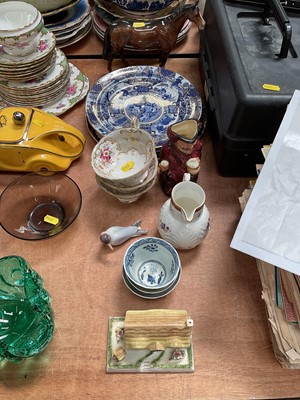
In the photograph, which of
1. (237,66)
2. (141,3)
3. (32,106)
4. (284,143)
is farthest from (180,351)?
(141,3)

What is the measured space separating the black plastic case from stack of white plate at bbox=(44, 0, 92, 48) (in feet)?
1.23

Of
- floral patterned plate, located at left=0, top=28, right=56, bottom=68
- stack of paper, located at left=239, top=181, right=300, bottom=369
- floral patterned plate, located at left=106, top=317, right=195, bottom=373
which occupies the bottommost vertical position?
floral patterned plate, located at left=106, top=317, right=195, bottom=373

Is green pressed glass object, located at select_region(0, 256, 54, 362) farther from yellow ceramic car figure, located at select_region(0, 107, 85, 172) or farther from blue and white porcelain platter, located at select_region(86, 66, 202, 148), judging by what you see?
blue and white porcelain platter, located at select_region(86, 66, 202, 148)

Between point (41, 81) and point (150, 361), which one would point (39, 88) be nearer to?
point (41, 81)

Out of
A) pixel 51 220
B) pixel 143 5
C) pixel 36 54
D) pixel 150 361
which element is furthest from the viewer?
pixel 143 5

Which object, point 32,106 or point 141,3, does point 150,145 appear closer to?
point 32,106

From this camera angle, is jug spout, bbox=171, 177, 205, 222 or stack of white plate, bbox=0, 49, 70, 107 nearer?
jug spout, bbox=171, 177, 205, 222

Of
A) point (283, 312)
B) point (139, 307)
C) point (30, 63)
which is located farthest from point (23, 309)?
point (30, 63)

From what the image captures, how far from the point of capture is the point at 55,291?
2.41ft

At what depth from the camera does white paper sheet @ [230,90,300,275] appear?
0.64 metres

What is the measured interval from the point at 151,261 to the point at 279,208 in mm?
245

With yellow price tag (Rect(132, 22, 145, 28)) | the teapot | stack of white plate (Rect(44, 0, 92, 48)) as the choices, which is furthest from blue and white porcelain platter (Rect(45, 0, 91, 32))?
the teapot

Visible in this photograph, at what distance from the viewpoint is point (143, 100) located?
3.18 feet

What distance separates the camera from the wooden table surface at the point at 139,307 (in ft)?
2.12
